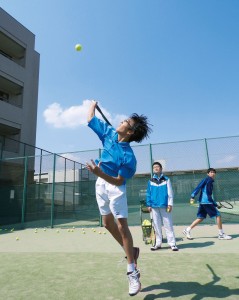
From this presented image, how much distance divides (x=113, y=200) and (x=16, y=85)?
1959 centimetres

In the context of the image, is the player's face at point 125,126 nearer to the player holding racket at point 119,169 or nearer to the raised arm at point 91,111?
the player holding racket at point 119,169

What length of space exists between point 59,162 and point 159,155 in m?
4.73

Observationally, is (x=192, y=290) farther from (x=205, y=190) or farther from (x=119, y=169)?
(x=205, y=190)

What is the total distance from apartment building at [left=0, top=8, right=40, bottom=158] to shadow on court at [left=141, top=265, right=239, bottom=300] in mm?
16693

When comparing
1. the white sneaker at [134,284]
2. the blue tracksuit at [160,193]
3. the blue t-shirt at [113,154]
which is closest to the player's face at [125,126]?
the blue t-shirt at [113,154]

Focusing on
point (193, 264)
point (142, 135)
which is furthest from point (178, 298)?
point (142, 135)

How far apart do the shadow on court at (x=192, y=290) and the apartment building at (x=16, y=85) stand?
1669 centimetres

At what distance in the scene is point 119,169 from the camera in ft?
9.41

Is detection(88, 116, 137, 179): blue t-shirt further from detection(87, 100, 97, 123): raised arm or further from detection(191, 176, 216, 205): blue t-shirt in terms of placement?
detection(191, 176, 216, 205): blue t-shirt

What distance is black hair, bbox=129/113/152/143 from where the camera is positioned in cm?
312

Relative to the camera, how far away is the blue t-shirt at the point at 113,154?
2850 mm

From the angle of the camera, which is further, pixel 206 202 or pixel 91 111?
pixel 206 202

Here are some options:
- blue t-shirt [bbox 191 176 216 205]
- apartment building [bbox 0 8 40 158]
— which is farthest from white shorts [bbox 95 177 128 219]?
apartment building [bbox 0 8 40 158]

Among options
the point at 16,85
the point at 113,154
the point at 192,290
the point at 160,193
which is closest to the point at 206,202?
the point at 160,193
